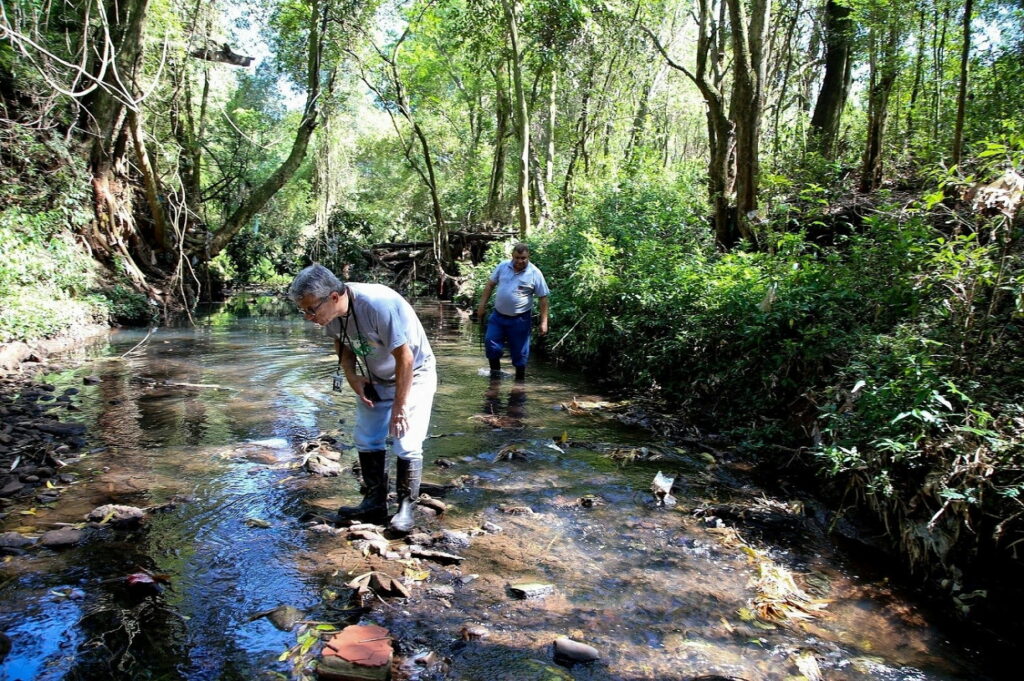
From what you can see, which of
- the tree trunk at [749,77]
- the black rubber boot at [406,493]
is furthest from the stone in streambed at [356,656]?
the tree trunk at [749,77]

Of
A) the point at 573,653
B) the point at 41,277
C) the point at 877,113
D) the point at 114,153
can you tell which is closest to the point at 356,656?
the point at 573,653

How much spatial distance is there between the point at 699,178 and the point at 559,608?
42.4ft

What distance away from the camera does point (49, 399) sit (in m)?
7.41

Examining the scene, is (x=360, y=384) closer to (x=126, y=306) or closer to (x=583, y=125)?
(x=126, y=306)

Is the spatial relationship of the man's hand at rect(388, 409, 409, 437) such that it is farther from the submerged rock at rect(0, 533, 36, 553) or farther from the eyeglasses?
the submerged rock at rect(0, 533, 36, 553)

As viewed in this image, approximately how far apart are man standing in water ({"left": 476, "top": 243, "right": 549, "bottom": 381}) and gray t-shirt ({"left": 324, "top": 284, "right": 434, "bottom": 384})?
4.13 metres

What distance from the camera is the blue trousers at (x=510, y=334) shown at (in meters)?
8.72

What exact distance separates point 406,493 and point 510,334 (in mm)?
4630

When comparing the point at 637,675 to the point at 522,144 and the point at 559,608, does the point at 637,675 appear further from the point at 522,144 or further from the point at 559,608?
the point at 522,144

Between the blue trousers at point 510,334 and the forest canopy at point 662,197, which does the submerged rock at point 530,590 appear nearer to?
the forest canopy at point 662,197

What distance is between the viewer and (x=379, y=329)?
4.00 m

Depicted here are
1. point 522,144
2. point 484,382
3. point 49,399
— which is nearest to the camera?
point 49,399

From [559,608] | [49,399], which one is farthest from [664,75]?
[559,608]

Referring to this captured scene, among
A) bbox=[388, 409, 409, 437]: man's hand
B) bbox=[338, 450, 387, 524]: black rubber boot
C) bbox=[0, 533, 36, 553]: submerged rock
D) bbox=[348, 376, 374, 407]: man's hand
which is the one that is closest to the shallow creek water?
bbox=[0, 533, 36, 553]: submerged rock
